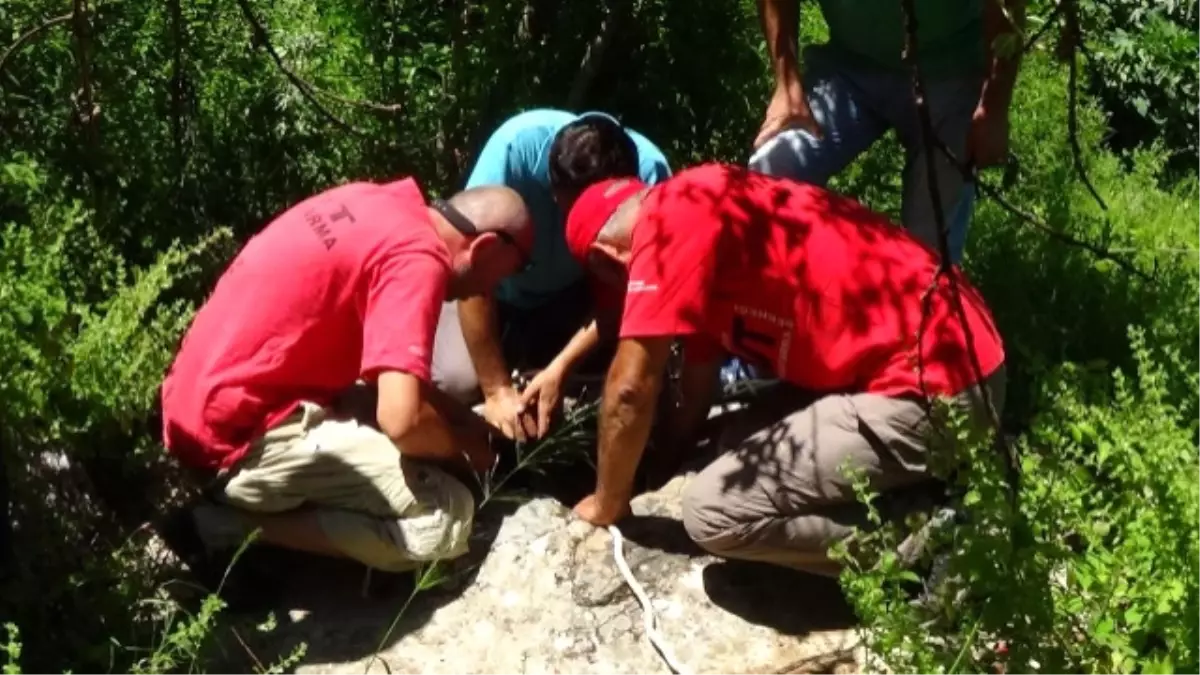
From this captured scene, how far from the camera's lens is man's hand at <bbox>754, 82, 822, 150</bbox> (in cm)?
476

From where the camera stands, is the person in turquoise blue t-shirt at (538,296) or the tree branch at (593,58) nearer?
the person in turquoise blue t-shirt at (538,296)

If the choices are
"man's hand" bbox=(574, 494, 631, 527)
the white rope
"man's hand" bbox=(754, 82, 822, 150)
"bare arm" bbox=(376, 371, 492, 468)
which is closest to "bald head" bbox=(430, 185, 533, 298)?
"bare arm" bbox=(376, 371, 492, 468)

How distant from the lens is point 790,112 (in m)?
4.77

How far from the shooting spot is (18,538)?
151 inches

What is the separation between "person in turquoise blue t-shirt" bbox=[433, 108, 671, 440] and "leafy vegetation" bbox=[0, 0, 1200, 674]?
435mm

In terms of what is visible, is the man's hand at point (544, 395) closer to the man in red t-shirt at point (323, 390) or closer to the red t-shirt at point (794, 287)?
the man in red t-shirt at point (323, 390)

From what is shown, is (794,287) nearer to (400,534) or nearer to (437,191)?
(400,534)

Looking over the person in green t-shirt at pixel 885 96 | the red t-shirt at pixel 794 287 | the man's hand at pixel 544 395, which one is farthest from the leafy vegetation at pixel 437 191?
the man's hand at pixel 544 395

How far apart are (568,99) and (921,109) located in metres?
3.50

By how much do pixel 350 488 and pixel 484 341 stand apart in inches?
25.6

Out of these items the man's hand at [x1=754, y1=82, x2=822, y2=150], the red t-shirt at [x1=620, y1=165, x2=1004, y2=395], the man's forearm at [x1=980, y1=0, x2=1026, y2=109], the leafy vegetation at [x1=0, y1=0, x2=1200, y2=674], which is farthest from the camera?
the man's hand at [x1=754, y1=82, x2=822, y2=150]

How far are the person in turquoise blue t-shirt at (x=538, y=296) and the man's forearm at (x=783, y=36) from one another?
1.38ft

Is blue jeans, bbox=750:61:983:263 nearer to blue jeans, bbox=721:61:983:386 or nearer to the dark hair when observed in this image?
blue jeans, bbox=721:61:983:386

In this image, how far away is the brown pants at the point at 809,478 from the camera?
13.1 ft
